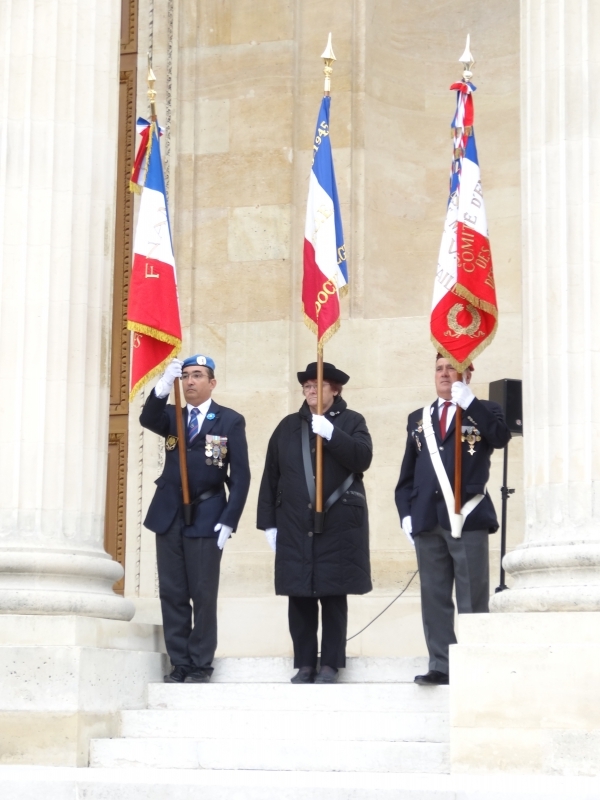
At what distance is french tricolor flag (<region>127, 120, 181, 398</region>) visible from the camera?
10062 mm

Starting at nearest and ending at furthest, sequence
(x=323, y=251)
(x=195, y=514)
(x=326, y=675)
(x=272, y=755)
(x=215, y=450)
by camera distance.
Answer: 1. (x=272, y=755)
2. (x=326, y=675)
3. (x=195, y=514)
4. (x=215, y=450)
5. (x=323, y=251)

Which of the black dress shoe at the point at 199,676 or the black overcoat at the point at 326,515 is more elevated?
the black overcoat at the point at 326,515

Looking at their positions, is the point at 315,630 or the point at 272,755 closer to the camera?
the point at 272,755

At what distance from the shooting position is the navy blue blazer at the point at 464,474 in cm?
934

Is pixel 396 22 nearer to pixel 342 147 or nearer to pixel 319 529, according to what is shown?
pixel 342 147

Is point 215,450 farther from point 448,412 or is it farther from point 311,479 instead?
point 448,412

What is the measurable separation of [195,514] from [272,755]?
1770mm

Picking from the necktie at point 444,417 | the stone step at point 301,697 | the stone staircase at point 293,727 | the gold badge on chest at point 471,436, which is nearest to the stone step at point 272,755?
the stone staircase at point 293,727

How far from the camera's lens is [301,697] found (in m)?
9.21

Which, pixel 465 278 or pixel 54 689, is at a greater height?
pixel 465 278

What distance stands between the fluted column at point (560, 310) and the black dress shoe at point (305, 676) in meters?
1.40

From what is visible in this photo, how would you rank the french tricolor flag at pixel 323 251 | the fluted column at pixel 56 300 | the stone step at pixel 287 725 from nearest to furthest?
the stone step at pixel 287 725 → the fluted column at pixel 56 300 → the french tricolor flag at pixel 323 251

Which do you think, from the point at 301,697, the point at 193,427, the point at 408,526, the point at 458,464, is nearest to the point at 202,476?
the point at 193,427

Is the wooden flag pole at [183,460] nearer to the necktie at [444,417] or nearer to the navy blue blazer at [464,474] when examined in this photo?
the navy blue blazer at [464,474]
